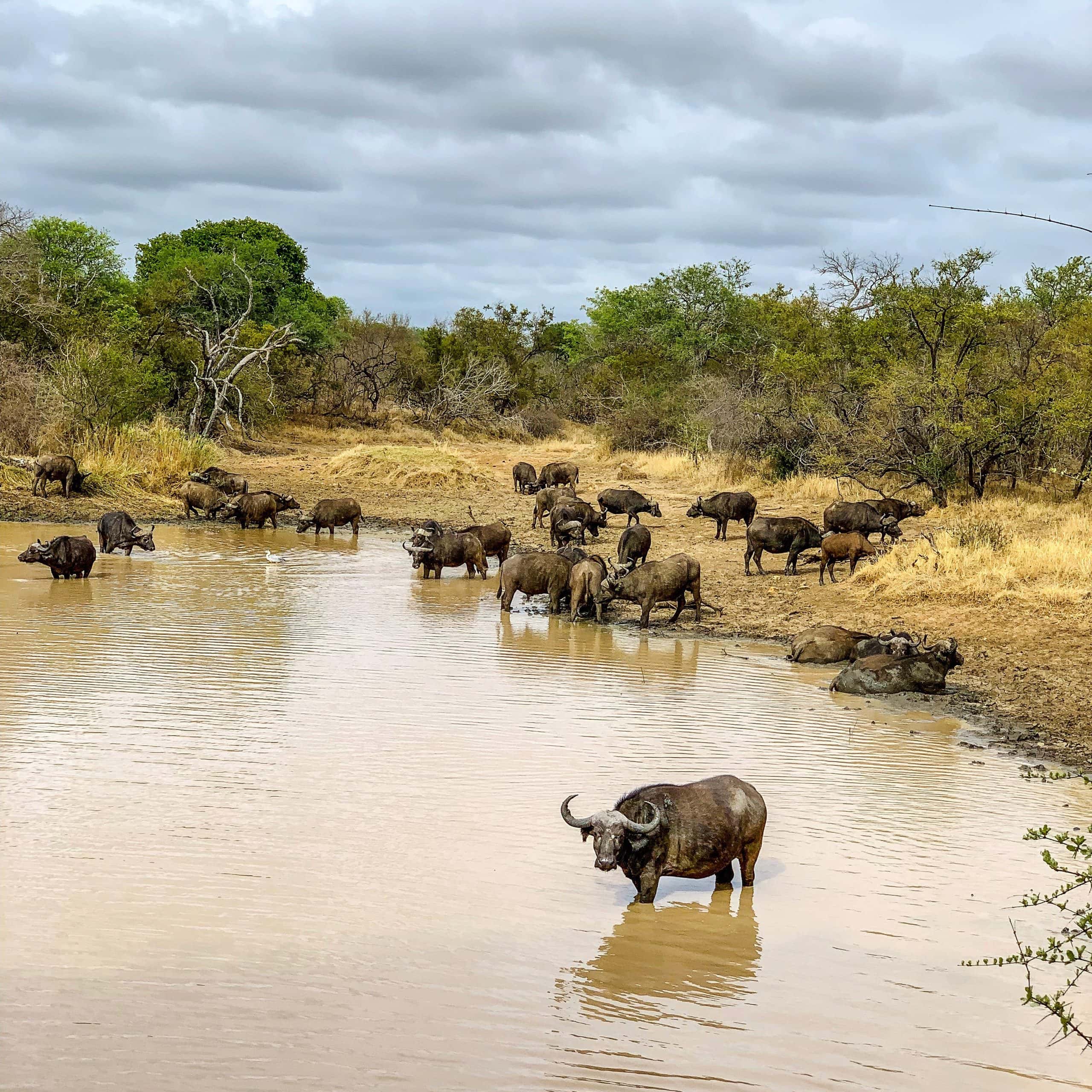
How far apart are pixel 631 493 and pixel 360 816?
1717 centimetres

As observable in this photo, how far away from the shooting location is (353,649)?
45.6ft

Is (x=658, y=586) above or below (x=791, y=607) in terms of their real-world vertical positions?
above

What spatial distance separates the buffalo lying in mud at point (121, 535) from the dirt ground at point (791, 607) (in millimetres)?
4130

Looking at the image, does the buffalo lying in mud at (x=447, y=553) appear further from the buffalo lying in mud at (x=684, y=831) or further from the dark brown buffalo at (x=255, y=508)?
the buffalo lying in mud at (x=684, y=831)

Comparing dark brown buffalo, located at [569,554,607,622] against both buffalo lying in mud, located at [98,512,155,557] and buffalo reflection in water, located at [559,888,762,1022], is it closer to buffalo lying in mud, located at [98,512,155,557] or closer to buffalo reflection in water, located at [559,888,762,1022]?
buffalo lying in mud, located at [98,512,155,557]

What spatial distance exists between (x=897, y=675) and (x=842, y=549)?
234 inches

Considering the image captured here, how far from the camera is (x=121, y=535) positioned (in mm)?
21156

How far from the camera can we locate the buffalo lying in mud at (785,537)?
18438mm

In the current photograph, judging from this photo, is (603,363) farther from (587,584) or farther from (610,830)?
(610,830)

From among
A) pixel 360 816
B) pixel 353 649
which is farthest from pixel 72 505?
pixel 360 816

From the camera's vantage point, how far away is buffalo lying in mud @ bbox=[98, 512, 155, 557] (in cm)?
2108

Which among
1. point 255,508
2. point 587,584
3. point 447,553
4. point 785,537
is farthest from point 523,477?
point 587,584

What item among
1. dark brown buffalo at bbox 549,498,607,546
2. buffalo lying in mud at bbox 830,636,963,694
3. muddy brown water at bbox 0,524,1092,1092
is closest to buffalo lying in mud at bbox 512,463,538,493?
dark brown buffalo at bbox 549,498,607,546

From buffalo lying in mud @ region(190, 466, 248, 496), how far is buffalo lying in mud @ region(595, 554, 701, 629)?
14.8 metres
